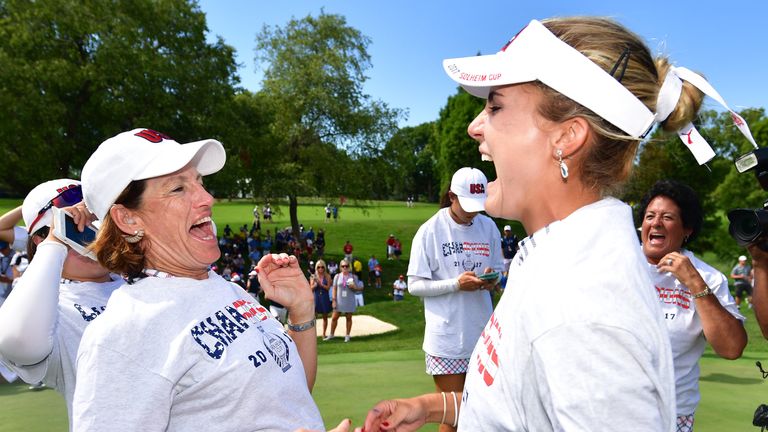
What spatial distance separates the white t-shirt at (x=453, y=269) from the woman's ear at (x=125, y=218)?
3285 millimetres

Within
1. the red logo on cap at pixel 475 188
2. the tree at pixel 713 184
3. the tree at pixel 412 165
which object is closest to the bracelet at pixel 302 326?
the red logo on cap at pixel 475 188

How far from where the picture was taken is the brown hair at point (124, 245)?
213 cm

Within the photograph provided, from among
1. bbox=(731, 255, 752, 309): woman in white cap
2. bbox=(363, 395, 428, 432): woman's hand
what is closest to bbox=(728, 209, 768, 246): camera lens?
bbox=(363, 395, 428, 432): woman's hand

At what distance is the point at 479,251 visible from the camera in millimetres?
5469

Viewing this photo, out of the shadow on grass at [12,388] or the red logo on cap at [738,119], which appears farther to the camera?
the shadow on grass at [12,388]

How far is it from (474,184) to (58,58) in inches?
1022

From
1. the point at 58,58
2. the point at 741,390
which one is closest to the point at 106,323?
the point at 741,390

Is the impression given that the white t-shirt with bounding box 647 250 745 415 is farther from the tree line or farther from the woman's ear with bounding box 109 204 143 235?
the tree line

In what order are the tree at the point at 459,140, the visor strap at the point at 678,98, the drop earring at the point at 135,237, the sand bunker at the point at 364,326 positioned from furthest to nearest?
the tree at the point at 459,140, the sand bunker at the point at 364,326, the drop earring at the point at 135,237, the visor strap at the point at 678,98

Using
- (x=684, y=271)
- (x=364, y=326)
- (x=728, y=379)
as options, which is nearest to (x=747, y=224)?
(x=684, y=271)

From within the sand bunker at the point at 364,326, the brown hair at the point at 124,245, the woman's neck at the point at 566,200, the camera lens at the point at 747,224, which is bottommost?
the sand bunker at the point at 364,326

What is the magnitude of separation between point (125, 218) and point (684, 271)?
2.84m

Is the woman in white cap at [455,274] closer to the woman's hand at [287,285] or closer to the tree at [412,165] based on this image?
the woman's hand at [287,285]

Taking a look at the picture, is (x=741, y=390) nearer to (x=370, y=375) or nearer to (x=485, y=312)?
(x=485, y=312)
